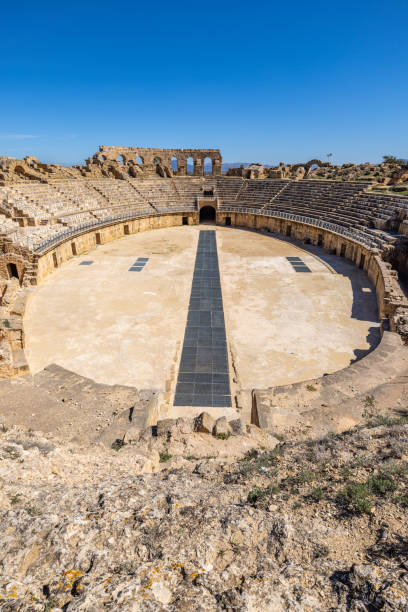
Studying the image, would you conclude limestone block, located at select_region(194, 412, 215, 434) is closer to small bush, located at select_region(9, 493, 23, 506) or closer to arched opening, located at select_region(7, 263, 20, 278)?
small bush, located at select_region(9, 493, 23, 506)

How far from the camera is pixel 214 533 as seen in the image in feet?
12.9

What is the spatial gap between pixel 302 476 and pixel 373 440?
2126 mm

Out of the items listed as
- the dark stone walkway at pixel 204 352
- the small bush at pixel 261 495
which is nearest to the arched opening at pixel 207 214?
the dark stone walkway at pixel 204 352

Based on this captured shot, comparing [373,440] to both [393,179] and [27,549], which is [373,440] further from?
[393,179]

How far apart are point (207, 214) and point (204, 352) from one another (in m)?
32.8

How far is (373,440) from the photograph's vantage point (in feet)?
21.2

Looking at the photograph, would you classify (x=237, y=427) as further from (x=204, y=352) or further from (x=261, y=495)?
(x=204, y=352)

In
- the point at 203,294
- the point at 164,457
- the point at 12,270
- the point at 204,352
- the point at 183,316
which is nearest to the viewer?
the point at 164,457

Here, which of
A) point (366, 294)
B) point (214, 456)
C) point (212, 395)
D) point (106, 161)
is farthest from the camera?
point (106, 161)

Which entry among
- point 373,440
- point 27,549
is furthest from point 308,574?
point 373,440

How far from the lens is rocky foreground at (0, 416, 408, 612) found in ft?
10.0

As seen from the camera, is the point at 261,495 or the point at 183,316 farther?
the point at 183,316

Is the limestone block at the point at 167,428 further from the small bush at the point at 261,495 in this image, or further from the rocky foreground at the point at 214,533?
the small bush at the point at 261,495

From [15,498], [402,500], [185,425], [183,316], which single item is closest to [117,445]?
[185,425]
